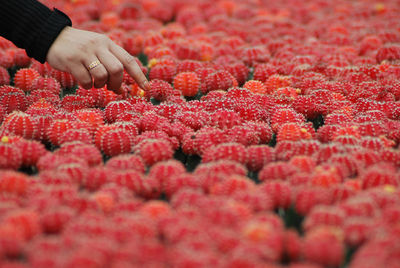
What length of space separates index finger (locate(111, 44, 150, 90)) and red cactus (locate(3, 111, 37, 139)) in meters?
0.43

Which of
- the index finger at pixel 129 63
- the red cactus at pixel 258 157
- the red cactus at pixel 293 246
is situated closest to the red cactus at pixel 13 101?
the index finger at pixel 129 63

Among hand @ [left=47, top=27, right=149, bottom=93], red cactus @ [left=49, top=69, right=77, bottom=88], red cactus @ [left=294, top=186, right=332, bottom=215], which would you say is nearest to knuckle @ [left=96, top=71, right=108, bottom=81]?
hand @ [left=47, top=27, right=149, bottom=93]

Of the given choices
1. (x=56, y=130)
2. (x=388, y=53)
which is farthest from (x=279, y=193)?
(x=388, y=53)

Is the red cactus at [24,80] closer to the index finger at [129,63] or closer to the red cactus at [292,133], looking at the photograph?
the index finger at [129,63]

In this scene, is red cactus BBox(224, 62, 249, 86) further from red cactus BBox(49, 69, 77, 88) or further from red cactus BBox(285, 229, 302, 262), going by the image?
red cactus BBox(285, 229, 302, 262)

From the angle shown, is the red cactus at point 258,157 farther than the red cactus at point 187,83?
No

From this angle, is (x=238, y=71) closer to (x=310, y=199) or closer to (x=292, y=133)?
(x=292, y=133)

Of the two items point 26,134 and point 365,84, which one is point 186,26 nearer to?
point 365,84

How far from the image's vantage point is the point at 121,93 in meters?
1.96

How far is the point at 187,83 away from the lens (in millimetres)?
2098

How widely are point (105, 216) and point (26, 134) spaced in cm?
62

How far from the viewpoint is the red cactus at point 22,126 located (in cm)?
155

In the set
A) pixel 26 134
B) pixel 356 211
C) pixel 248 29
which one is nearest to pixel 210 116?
pixel 26 134

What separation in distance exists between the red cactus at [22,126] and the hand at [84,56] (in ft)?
0.89
